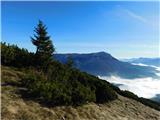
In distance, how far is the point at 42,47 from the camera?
2641 centimetres

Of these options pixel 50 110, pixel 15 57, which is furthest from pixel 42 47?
pixel 50 110

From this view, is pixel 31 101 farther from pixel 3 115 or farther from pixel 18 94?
pixel 3 115

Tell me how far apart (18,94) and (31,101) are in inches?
38.1

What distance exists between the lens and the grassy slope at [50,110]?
14430mm

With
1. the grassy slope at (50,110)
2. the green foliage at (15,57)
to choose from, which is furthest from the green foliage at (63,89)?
the green foliage at (15,57)

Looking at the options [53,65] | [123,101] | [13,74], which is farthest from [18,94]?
[123,101]

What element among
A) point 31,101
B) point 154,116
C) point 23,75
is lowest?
point 154,116

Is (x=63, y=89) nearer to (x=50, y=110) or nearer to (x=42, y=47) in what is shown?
(x=50, y=110)

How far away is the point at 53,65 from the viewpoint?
24234mm

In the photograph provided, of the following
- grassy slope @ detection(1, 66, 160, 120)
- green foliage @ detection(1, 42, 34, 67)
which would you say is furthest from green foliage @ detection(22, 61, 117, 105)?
green foliage @ detection(1, 42, 34, 67)

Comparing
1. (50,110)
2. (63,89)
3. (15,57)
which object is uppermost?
(15,57)

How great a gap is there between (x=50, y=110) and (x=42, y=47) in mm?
11569

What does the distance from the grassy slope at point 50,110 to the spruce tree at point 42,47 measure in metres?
3.15

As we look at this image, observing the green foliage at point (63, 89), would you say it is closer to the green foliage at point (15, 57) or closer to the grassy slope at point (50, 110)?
the grassy slope at point (50, 110)
